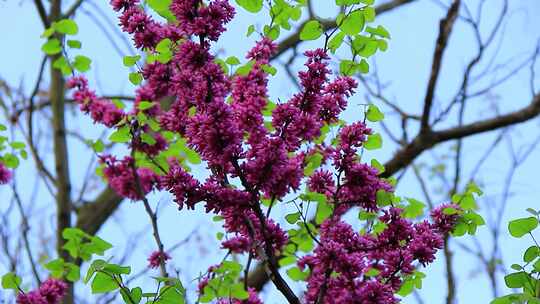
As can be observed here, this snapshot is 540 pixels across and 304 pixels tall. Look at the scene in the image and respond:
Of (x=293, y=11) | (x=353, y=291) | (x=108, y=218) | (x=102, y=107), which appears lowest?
(x=353, y=291)

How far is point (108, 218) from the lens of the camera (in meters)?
5.96

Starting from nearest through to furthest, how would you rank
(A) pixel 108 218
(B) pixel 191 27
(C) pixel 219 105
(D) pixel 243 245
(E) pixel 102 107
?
(C) pixel 219 105 → (B) pixel 191 27 → (D) pixel 243 245 → (E) pixel 102 107 → (A) pixel 108 218

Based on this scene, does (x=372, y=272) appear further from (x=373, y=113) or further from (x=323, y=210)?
(x=373, y=113)

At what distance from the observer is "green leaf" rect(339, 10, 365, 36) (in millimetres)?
2221

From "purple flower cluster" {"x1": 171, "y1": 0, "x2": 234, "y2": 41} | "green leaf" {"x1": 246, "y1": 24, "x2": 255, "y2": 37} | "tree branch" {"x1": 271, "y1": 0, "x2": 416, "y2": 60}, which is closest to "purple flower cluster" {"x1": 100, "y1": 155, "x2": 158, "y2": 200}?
"green leaf" {"x1": 246, "y1": 24, "x2": 255, "y2": 37}

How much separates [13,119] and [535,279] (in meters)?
4.54

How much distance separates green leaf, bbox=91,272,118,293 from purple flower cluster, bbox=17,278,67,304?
756 millimetres

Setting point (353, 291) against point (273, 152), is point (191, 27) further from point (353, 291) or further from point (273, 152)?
point (353, 291)

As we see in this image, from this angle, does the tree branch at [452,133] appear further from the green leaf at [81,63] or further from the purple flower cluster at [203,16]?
the purple flower cluster at [203,16]

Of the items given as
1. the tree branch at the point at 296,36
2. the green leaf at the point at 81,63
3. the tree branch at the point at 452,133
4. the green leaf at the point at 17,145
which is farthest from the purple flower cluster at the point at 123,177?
the tree branch at the point at 296,36

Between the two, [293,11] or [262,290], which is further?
[262,290]

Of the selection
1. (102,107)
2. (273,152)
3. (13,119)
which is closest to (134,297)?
(273,152)

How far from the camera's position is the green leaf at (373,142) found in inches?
96.7

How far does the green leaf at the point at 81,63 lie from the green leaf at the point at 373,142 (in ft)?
5.07
